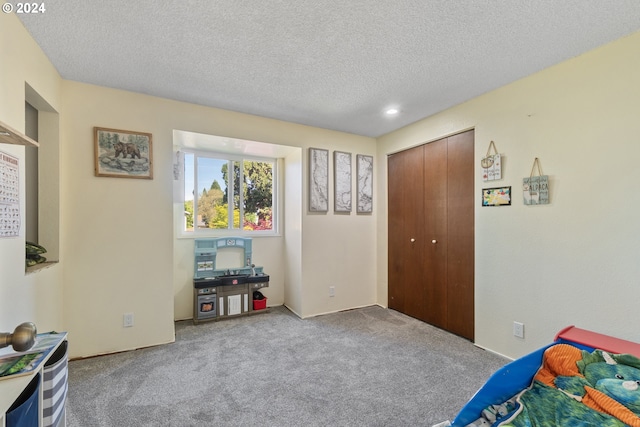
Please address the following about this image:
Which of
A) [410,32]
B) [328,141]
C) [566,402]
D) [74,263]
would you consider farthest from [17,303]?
[328,141]

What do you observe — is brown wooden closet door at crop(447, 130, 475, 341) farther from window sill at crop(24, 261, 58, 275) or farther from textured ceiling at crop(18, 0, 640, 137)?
window sill at crop(24, 261, 58, 275)

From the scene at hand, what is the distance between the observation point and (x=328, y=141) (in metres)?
3.75

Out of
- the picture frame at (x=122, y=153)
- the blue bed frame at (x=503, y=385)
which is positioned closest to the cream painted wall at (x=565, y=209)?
the blue bed frame at (x=503, y=385)

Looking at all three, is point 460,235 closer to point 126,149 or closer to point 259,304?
point 259,304

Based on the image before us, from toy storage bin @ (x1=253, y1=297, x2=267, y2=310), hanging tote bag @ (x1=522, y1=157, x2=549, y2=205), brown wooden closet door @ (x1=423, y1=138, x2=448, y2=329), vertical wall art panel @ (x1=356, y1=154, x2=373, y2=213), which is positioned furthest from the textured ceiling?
toy storage bin @ (x1=253, y1=297, x2=267, y2=310)

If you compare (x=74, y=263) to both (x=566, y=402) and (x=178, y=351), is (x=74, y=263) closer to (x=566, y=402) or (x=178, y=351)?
(x=178, y=351)

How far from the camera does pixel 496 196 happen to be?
2.55 m

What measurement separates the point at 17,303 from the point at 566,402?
9.29 ft

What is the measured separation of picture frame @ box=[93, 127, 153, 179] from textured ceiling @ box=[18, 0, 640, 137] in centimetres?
43

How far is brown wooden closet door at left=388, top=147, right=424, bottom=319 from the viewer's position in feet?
11.1

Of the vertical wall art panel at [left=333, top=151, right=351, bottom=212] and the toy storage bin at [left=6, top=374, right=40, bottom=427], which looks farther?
the vertical wall art panel at [left=333, top=151, right=351, bottom=212]

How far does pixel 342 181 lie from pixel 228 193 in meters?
1.57

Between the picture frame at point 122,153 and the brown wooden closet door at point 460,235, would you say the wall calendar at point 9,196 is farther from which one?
the brown wooden closet door at point 460,235

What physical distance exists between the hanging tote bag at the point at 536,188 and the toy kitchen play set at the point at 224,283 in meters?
2.95
